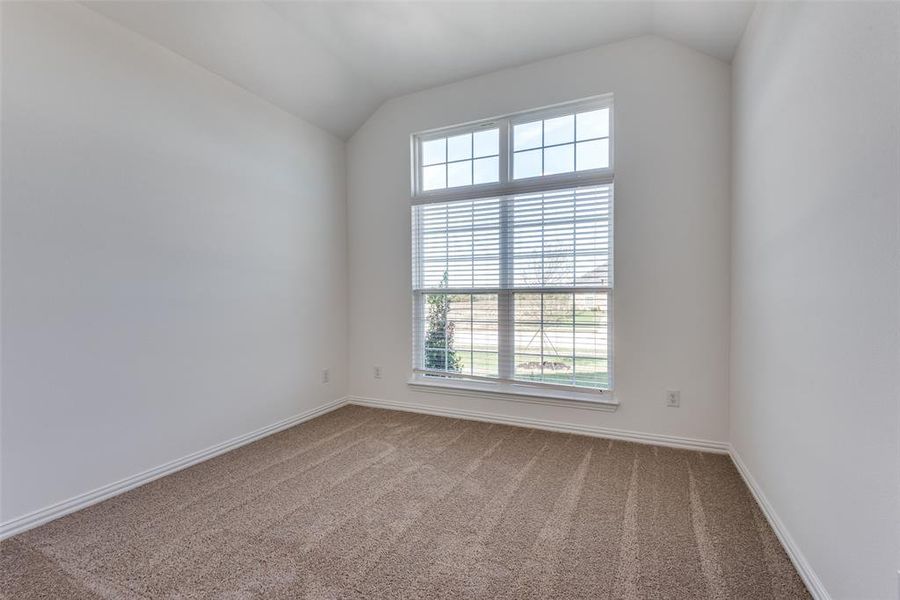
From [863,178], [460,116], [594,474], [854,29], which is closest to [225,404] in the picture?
[594,474]

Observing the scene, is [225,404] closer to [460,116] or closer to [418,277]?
[418,277]

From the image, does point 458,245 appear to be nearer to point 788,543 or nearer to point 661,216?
point 661,216

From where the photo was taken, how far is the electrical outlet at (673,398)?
2676 millimetres

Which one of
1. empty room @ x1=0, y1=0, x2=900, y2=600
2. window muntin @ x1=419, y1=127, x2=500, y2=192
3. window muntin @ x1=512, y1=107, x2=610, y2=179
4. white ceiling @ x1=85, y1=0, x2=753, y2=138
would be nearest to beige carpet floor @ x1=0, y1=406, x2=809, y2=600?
empty room @ x1=0, y1=0, x2=900, y2=600

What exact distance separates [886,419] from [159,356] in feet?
10.3

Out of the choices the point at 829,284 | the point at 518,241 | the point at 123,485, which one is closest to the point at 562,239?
the point at 518,241

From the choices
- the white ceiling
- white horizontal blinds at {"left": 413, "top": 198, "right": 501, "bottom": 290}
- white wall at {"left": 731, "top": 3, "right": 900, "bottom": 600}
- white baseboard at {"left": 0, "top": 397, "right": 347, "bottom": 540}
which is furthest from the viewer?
white horizontal blinds at {"left": 413, "top": 198, "right": 501, "bottom": 290}

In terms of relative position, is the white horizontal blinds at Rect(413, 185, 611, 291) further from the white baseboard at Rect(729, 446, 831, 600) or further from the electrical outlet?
the white baseboard at Rect(729, 446, 831, 600)

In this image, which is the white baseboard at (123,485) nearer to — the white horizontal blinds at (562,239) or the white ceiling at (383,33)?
the white horizontal blinds at (562,239)

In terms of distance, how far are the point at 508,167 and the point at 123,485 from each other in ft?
10.8

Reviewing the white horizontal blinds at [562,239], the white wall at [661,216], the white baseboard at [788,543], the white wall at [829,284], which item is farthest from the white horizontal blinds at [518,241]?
the white baseboard at [788,543]

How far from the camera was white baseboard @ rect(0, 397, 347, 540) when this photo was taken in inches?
69.6

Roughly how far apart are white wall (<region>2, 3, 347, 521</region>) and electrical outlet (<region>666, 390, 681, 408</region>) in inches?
114

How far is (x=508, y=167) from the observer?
3.20 m
